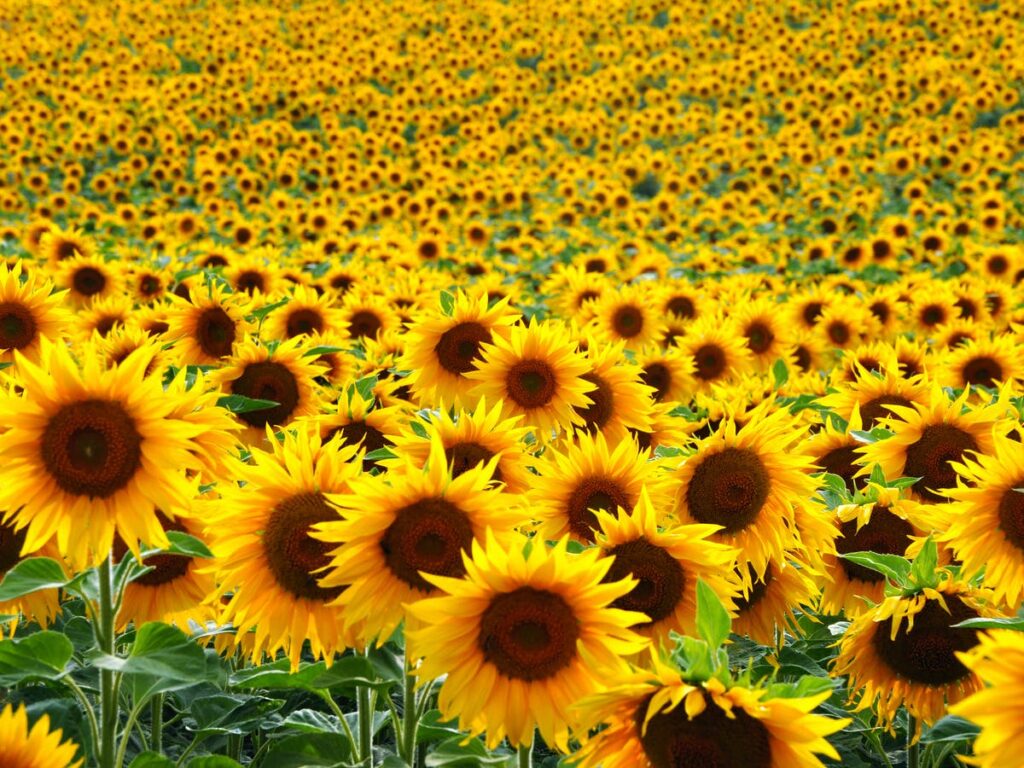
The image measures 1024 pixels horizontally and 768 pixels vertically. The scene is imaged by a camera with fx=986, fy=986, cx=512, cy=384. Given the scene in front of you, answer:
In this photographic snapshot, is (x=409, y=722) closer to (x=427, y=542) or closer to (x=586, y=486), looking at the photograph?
(x=427, y=542)

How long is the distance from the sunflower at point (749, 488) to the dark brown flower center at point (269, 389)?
1.90 metres

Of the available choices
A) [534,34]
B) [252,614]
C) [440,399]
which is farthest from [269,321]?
[534,34]

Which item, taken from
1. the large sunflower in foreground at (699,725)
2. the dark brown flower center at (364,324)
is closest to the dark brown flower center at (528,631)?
the large sunflower in foreground at (699,725)

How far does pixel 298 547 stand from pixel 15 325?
2403 mm

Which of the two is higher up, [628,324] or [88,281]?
[88,281]

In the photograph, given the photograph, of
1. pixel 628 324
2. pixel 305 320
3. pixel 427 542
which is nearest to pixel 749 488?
pixel 427 542

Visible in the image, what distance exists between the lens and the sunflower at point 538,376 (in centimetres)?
382

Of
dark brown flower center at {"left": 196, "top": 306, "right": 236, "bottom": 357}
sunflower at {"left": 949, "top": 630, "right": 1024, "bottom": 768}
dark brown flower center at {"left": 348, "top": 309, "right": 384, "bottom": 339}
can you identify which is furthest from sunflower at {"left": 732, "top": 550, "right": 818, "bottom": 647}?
dark brown flower center at {"left": 348, "top": 309, "right": 384, "bottom": 339}

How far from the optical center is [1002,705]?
162 centimetres

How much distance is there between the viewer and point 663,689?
191 centimetres

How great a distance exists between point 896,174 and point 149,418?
19.3 meters

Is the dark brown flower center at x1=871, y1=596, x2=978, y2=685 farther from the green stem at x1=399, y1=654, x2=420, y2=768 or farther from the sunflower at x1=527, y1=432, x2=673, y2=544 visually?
the green stem at x1=399, y1=654, x2=420, y2=768

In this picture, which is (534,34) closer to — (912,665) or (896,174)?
(896,174)

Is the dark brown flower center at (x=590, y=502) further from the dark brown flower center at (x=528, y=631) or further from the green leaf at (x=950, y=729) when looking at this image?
the green leaf at (x=950, y=729)
